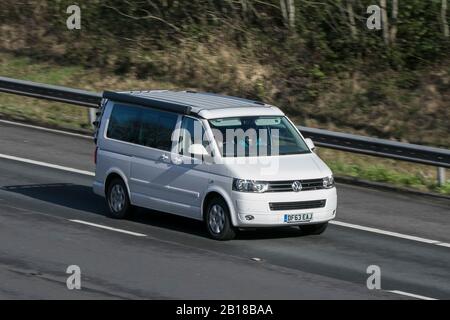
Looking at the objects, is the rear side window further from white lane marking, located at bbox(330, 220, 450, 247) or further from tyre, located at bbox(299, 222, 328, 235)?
white lane marking, located at bbox(330, 220, 450, 247)

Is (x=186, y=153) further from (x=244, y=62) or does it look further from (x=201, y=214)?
(x=244, y=62)

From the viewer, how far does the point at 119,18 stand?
111ft

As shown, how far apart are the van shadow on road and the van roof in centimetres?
175

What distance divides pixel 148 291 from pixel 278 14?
64.3 feet

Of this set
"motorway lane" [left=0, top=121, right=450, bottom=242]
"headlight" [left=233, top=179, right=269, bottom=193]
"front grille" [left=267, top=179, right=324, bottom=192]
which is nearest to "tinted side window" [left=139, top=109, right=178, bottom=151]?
"headlight" [left=233, top=179, right=269, bottom=193]

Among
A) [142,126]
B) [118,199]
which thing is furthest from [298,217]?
[118,199]

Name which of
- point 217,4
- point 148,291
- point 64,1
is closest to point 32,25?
point 64,1

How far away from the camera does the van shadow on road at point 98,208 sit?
16.6m

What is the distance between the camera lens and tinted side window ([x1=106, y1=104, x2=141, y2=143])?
17266mm

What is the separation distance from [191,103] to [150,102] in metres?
0.69

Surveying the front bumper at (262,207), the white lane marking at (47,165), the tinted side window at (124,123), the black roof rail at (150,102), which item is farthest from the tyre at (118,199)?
the white lane marking at (47,165)

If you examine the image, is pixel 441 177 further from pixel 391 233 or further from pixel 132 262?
pixel 132 262

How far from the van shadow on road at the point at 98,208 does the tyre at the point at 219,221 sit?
354mm
